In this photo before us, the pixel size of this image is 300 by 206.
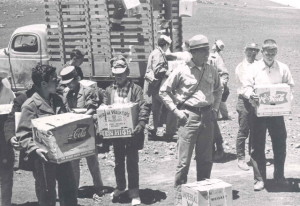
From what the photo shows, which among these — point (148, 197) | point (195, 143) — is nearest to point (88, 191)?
point (148, 197)

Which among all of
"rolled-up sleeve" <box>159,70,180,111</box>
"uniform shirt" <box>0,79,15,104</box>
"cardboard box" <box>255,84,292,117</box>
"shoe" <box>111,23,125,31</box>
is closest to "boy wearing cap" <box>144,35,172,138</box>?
"shoe" <box>111,23,125,31</box>

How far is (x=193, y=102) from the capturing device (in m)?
6.39

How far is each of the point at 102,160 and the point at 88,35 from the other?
343 cm

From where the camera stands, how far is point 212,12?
45219 millimetres

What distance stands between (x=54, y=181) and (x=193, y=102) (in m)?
1.95

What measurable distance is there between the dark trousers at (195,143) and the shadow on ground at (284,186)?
4.08ft

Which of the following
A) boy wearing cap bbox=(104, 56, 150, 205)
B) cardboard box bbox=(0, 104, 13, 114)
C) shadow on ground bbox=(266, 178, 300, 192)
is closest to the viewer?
cardboard box bbox=(0, 104, 13, 114)

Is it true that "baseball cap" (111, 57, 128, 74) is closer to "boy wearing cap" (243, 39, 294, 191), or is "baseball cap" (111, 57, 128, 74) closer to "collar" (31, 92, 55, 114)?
"collar" (31, 92, 55, 114)

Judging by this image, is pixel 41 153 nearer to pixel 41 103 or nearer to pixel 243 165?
pixel 41 103

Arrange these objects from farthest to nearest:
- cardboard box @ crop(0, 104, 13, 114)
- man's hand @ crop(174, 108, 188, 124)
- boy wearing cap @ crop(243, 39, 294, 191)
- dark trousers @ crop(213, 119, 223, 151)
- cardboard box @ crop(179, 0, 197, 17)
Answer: cardboard box @ crop(179, 0, 197, 17) < dark trousers @ crop(213, 119, 223, 151) < boy wearing cap @ crop(243, 39, 294, 191) < man's hand @ crop(174, 108, 188, 124) < cardboard box @ crop(0, 104, 13, 114)

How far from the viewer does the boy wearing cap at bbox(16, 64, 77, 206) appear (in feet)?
17.7

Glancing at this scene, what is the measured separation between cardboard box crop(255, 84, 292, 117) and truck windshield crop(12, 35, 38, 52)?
7.12 m

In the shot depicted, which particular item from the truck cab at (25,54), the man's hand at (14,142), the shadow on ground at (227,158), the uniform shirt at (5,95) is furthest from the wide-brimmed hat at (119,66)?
the truck cab at (25,54)

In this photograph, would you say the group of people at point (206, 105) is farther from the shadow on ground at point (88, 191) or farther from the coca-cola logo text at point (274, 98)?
the shadow on ground at point (88, 191)
